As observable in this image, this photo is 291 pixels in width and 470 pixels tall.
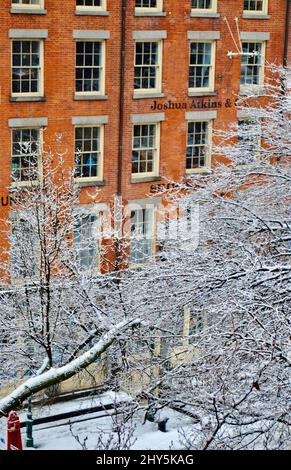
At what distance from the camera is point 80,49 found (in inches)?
1361

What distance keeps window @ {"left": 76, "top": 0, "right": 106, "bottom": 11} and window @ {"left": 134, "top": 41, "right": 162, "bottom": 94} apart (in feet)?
6.71

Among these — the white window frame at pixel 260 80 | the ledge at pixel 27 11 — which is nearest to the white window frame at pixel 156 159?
the white window frame at pixel 260 80

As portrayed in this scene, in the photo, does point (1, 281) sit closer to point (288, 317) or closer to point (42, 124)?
point (42, 124)

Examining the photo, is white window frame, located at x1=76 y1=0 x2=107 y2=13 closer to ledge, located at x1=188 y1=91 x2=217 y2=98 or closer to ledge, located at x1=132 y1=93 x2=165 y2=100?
ledge, located at x1=132 y1=93 x2=165 y2=100

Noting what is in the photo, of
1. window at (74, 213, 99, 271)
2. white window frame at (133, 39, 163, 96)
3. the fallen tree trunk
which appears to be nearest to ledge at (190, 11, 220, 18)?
white window frame at (133, 39, 163, 96)

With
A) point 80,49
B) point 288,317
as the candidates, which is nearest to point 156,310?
point 288,317

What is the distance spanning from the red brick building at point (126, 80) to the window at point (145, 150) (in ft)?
0.12

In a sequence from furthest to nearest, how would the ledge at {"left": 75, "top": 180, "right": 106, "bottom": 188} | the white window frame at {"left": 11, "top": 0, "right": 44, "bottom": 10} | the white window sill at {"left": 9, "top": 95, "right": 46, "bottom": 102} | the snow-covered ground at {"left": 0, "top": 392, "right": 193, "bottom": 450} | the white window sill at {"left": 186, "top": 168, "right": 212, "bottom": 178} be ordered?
the white window sill at {"left": 186, "top": 168, "right": 212, "bottom": 178}
the ledge at {"left": 75, "top": 180, "right": 106, "bottom": 188}
the white window sill at {"left": 9, "top": 95, "right": 46, "bottom": 102}
the white window frame at {"left": 11, "top": 0, "right": 44, "bottom": 10}
the snow-covered ground at {"left": 0, "top": 392, "right": 193, "bottom": 450}

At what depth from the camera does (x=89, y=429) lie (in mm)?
30938

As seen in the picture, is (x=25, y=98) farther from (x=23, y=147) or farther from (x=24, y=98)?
(x=23, y=147)

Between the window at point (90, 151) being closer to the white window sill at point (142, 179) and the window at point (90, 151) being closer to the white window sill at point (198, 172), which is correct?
the white window sill at point (142, 179)

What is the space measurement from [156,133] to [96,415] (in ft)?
34.4

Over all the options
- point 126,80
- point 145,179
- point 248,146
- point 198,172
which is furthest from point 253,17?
point 248,146

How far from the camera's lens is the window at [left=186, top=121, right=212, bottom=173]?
3812 centimetres
